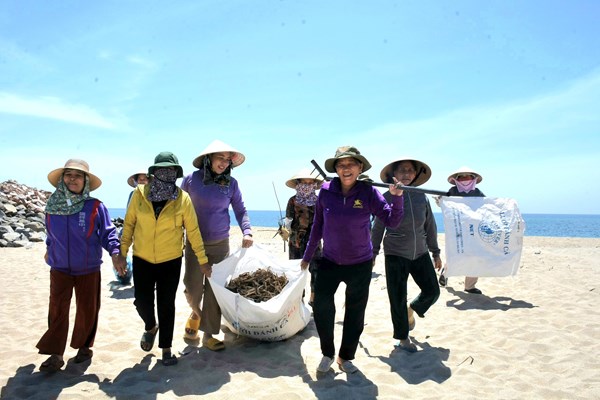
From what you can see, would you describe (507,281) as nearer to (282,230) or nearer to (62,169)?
(282,230)

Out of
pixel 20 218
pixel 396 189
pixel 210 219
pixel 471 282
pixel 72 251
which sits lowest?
pixel 20 218

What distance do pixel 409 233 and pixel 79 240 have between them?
3118 mm

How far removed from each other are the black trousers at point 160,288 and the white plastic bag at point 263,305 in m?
0.42

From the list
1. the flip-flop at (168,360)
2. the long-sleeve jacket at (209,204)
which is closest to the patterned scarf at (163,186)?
the long-sleeve jacket at (209,204)

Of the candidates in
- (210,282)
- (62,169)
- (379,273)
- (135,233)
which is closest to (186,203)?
(135,233)

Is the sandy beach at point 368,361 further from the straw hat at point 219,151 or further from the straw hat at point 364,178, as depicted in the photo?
the straw hat at point 219,151

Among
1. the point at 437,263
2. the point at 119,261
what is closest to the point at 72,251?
the point at 119,261

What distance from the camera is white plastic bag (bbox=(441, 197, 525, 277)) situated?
5.68 m

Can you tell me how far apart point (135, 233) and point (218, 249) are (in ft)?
3.00

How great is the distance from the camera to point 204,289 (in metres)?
4.14

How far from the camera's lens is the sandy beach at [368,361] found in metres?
3.07

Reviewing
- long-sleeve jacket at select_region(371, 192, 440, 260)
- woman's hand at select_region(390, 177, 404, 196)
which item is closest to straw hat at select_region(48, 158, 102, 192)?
woman's hand at select_region(390, 177, 404, 196)

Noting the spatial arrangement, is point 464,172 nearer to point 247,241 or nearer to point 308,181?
point 308,181

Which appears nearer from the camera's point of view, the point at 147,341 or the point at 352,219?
the point at 352,219
